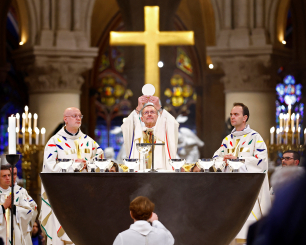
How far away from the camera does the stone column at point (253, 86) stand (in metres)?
11.0

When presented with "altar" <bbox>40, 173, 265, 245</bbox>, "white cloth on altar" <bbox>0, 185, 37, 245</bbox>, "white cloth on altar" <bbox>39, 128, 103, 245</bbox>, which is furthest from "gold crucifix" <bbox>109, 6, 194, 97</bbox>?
"altar" <bbox>40, 173, 265, 245</bbox>

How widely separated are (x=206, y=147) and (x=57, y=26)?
21.5 feet

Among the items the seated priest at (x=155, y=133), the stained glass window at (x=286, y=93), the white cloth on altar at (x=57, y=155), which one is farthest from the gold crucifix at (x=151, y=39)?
the stained glass window at (x=286, y=93)

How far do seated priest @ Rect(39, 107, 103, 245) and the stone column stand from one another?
5.74 meters

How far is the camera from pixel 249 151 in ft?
18.1

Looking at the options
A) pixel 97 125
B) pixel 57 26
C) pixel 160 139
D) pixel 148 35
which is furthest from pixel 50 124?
pixel 97 125

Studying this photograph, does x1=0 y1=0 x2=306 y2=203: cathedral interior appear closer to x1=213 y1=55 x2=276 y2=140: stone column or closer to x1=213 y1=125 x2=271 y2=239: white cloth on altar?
x1=213 y1=55 x2=276 y2=140: stone column

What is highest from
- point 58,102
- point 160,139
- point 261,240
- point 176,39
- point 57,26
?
point 57,26

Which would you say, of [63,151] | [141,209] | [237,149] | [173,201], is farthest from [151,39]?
[141,209]

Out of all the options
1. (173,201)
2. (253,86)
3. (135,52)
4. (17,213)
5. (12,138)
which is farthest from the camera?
(135,52)

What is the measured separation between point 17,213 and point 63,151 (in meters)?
0.93

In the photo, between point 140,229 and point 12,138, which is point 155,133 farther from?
point 140,229

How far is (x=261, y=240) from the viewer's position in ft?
6.93

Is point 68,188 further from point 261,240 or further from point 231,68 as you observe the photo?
point 231,68
